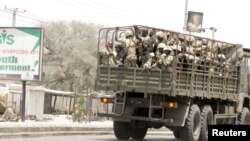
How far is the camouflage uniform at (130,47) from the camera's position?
43.2 feet

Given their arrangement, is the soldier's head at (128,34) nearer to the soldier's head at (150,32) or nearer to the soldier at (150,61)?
the soldier's head at (150,32)

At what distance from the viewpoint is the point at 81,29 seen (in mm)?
66312

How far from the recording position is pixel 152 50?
13.3 m

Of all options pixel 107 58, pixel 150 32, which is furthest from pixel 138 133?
pixel 150 32

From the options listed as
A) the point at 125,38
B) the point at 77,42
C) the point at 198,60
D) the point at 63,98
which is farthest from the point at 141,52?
the point at 77,42

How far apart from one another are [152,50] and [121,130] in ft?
8.72

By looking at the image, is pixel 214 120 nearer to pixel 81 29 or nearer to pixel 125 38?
pixel 125 38

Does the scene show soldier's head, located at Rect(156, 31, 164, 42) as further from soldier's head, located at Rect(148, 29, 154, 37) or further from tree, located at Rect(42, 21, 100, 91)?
tree, located at Rect(42, 21, 100, 91)

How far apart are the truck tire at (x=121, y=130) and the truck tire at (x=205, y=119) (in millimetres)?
2115

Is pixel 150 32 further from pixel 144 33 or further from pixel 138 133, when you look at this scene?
pixel 138 133

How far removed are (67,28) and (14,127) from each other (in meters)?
51.9

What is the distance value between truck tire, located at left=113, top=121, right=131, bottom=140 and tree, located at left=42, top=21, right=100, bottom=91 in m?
42.9

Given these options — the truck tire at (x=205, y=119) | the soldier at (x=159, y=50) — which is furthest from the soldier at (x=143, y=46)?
the truck tire at (x=205, y=119)

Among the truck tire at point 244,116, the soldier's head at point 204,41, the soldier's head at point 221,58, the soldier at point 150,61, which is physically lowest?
the truck tire at point 244,116
